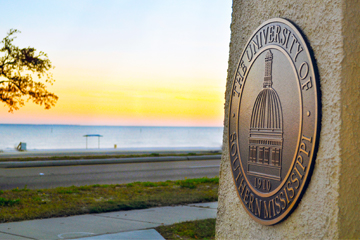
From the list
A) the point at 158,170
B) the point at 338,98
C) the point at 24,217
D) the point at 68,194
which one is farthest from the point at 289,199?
the point at 158,170

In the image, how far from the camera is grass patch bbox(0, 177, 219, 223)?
6387 millimetres

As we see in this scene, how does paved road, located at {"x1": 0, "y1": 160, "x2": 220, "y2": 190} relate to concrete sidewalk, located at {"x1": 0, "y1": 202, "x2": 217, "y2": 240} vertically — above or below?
below

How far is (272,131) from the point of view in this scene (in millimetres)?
2438

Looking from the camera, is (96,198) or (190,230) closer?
(190,230)

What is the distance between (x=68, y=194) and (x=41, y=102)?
6.74 metres

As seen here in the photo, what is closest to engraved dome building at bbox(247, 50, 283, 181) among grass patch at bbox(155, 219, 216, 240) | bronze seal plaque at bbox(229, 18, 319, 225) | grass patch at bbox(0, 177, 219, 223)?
bronze seal plaque at bbox(229, 18, 319, 225)

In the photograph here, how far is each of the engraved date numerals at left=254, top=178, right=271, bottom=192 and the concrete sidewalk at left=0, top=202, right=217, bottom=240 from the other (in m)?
2.68

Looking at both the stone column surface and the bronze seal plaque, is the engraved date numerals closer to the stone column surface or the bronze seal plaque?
the bronze seal plaque

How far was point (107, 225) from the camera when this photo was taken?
5.57m

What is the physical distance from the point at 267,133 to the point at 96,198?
20.0 feet

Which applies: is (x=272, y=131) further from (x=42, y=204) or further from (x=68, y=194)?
(x=68, y=194)

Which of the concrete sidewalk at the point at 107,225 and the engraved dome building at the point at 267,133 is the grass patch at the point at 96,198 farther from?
the engraved dome building at the point at 267,133

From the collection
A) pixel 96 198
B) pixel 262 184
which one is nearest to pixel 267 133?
pixel 262 184

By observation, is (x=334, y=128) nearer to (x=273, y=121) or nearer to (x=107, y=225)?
(x=273, y=121)
